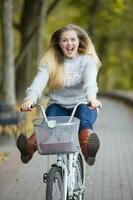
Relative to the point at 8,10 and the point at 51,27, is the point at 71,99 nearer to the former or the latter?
the point at 8,10

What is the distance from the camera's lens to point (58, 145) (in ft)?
17.8

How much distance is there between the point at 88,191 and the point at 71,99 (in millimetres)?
2195

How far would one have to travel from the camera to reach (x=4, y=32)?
16828 mm

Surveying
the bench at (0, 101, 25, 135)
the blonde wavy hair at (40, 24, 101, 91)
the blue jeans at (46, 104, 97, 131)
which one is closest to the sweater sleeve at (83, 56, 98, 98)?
the blonde wavy hair at (40, 24, 101, 91)

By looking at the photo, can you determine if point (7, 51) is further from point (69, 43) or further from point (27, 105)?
point (27, 105)

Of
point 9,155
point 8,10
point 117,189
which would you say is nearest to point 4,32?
point 8,10

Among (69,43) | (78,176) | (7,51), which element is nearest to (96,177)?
(78,176)

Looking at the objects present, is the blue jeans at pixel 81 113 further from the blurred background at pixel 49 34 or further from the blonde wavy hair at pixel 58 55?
the blurred background at pixel 49 34

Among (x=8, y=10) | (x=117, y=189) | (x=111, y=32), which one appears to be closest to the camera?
(x=117, y=189)

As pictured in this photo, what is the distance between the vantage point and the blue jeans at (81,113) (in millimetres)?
5863

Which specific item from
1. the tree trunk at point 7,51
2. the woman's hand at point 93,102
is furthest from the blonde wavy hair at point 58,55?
the tree trunk at point 7,51

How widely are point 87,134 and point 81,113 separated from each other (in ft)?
0.68

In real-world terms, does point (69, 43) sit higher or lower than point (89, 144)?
higher

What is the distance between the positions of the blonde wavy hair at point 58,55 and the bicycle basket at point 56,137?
48cm
